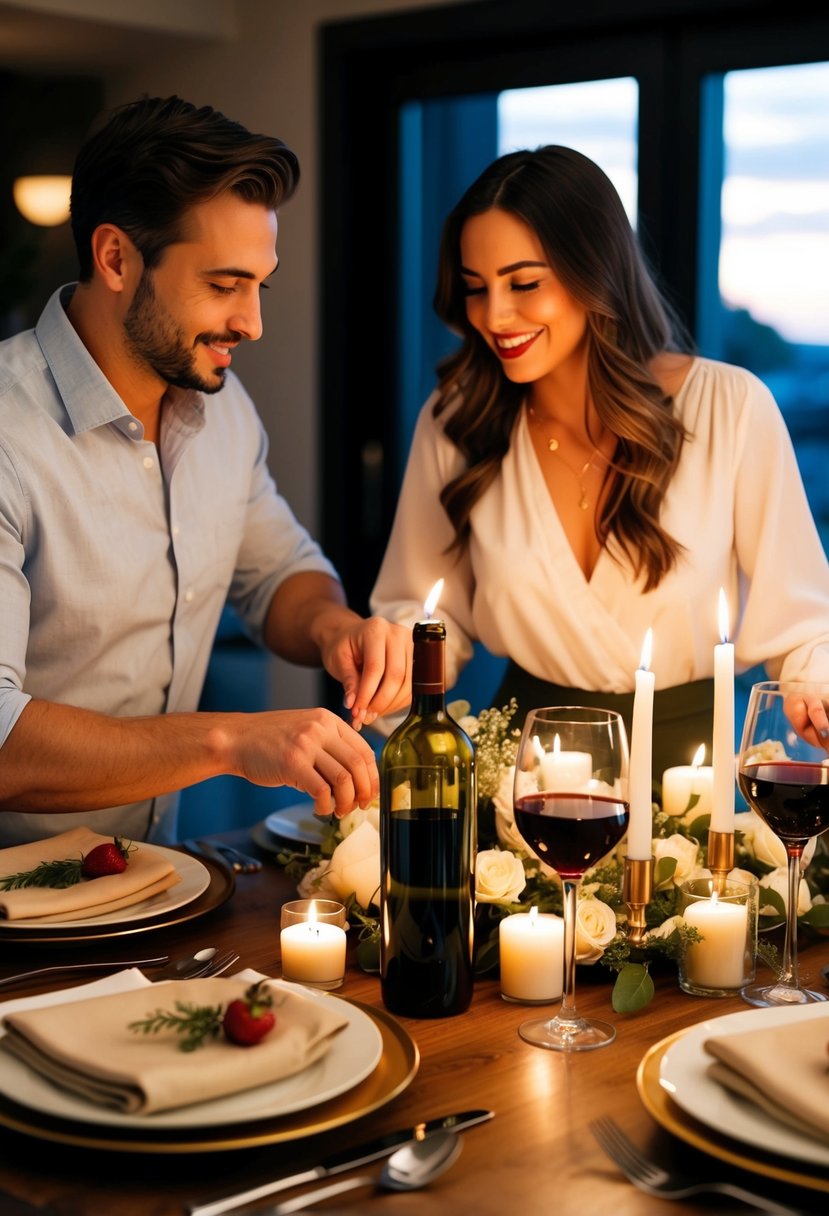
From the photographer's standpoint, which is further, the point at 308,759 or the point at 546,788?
the point at 308,759

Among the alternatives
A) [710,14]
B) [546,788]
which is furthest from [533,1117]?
[710,14]

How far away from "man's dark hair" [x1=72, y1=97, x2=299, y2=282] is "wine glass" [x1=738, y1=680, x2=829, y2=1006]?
1170 mm

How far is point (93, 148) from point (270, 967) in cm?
131

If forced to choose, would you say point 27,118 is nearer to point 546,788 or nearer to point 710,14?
point 710,14

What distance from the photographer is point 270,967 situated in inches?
52.9

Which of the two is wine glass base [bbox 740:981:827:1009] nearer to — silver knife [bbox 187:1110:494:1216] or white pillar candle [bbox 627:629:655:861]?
white pillar candle [bbox 627:629:655:861]

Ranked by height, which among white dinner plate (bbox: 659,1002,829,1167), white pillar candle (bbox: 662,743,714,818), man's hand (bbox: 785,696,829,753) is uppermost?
man's hand (bbox: 785,696,829,753)

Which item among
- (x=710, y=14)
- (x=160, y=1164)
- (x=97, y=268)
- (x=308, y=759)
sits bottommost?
(x=160, y=1164)

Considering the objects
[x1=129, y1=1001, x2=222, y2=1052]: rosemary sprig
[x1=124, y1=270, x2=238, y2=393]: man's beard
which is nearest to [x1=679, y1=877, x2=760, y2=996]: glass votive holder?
[x1=129, y1=1001, x2=222, y2=1052]: rosemary sprig

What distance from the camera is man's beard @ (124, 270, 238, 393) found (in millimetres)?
2051

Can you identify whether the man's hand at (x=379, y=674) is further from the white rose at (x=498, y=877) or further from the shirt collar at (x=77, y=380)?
the shirt collar at (x=77, y=380)

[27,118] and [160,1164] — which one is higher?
[27,118]

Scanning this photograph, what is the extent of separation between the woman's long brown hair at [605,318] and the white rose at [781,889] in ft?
2.99

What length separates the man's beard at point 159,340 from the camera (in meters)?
2.05
